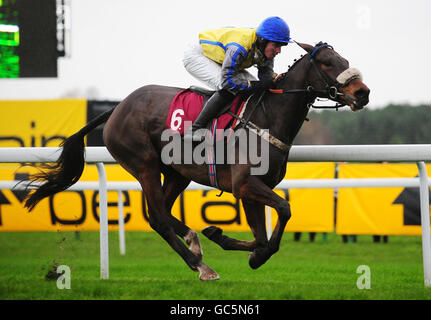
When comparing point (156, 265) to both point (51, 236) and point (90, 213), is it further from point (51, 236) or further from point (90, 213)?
point (51, 236)

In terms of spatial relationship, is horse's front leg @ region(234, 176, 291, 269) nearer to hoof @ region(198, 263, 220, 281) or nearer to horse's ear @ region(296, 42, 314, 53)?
hoof @ region(198, 263, 220, 281)

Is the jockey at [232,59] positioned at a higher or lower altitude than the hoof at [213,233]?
higher

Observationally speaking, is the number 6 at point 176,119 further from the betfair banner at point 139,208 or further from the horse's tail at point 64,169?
the betfair banner at point 139,208

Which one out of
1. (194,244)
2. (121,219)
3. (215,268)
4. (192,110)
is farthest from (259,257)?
(121,219)

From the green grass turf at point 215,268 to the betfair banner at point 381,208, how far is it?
27cm

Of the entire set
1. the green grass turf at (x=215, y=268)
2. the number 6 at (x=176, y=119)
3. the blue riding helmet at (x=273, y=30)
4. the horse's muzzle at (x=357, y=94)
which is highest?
the blue riding helmet at (x=273, y=30)

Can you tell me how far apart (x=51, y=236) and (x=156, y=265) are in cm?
417

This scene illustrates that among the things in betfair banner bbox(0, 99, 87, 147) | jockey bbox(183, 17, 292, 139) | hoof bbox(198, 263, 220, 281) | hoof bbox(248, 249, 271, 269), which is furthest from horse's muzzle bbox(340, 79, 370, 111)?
betfair banner bbox(0, 99, 87, 147)

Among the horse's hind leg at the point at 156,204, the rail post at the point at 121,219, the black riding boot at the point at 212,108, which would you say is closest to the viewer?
the black riding boot at the point at 212,108

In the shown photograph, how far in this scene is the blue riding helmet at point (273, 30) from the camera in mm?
3713

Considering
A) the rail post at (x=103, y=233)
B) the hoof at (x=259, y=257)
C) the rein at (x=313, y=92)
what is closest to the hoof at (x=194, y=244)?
the hoof at (x=259, y=257)

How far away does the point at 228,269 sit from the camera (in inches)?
214

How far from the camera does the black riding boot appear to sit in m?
3.86

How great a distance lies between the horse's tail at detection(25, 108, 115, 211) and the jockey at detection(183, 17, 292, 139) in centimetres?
92
